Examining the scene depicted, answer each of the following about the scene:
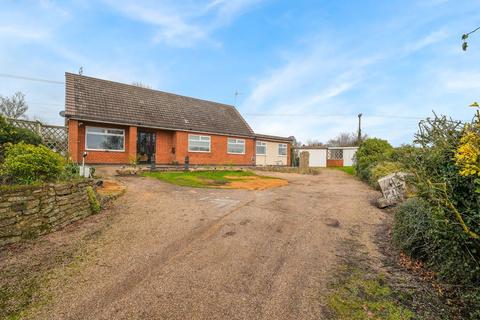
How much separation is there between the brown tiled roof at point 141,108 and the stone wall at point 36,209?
11.0 m

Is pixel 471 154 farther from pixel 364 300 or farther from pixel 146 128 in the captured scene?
pixel 146 128

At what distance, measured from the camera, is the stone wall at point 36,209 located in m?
4.33

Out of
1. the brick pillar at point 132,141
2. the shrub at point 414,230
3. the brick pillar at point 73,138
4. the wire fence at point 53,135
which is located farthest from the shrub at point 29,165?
the brick pillar at point 132,141

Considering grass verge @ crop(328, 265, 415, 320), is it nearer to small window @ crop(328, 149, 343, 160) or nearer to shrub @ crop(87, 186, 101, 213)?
shrub @ crop(87, 186, 101, 213)

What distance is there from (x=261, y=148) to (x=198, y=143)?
7538 millimetres

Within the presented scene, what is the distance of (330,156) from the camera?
3794 centimetres

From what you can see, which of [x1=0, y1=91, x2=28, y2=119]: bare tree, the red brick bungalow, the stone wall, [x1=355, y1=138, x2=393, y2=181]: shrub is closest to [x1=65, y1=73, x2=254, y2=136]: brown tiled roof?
the red brick bungalow

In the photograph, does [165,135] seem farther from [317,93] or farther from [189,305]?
[189,305]

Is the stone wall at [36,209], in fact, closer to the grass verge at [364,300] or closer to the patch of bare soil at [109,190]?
the patch of bare soil at [109,190]

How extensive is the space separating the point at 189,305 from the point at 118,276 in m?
1.31

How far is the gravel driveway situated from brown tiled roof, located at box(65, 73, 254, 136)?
1072cm

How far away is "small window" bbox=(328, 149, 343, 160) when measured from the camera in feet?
121

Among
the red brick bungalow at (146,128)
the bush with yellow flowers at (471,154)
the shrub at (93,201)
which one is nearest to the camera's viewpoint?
the bush with yellow flowers at (471,154)

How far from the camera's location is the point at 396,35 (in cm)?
1107
